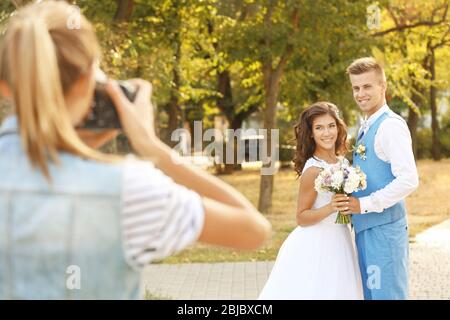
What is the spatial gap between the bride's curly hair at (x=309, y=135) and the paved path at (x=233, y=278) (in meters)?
3.27

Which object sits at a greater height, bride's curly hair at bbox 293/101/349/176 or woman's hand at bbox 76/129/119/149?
woman's hand at bbox 76/129/119/149

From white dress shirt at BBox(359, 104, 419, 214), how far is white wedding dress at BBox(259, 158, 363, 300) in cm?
47

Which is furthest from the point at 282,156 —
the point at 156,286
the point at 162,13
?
the point at 156,286

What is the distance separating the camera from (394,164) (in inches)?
191

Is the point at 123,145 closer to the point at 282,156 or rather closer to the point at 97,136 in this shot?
the point at 282,156

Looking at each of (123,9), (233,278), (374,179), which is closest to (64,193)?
(374,179)

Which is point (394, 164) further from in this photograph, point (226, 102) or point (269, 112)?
point (226, 102)

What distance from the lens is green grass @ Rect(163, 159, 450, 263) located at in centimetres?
1237

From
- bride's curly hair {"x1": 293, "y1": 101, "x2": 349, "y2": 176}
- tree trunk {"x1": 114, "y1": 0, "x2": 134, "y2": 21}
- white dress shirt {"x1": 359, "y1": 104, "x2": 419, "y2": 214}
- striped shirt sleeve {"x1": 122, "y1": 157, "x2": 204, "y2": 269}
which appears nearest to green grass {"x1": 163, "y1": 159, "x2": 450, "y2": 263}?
tree trunk {"x1": 114, "y1": 0, "x2": 134, "y2": 21}

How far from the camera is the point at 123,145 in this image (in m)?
26.2

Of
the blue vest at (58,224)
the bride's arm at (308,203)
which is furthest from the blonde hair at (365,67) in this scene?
the blue vest at (58,224)

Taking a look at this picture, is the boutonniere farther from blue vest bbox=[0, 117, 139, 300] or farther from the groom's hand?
blue vest bbox=[0, 117, 139, 300]

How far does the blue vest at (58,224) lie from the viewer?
64.4 inches
